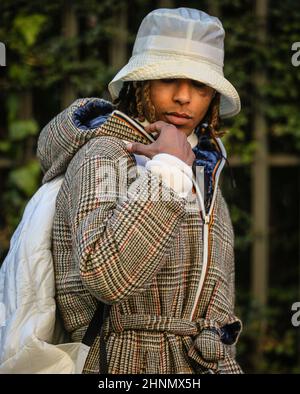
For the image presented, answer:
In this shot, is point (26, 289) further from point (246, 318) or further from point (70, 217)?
point (246, 318)

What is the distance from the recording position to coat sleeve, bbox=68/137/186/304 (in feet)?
6.37

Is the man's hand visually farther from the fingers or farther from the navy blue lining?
the navy blue lining

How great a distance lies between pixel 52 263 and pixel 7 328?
21 cm

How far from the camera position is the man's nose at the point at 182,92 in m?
2.32

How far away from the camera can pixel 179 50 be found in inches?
93.1

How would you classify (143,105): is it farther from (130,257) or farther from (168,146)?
(130,257)

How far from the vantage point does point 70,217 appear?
2.12 meters

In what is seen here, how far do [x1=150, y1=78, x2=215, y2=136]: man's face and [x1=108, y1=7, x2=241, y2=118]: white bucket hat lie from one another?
0.16ft

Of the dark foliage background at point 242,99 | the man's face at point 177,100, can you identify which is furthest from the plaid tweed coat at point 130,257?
the dark foliage background at point 242,99

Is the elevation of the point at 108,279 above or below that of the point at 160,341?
above

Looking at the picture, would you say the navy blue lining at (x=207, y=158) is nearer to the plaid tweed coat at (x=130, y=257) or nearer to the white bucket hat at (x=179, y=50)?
the plaid tweed coat at (x=130, y=257)

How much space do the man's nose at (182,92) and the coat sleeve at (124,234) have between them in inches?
14.6

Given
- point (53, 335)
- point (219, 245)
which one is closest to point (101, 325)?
point (53, 335)

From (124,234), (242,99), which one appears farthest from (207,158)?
(242,99)
